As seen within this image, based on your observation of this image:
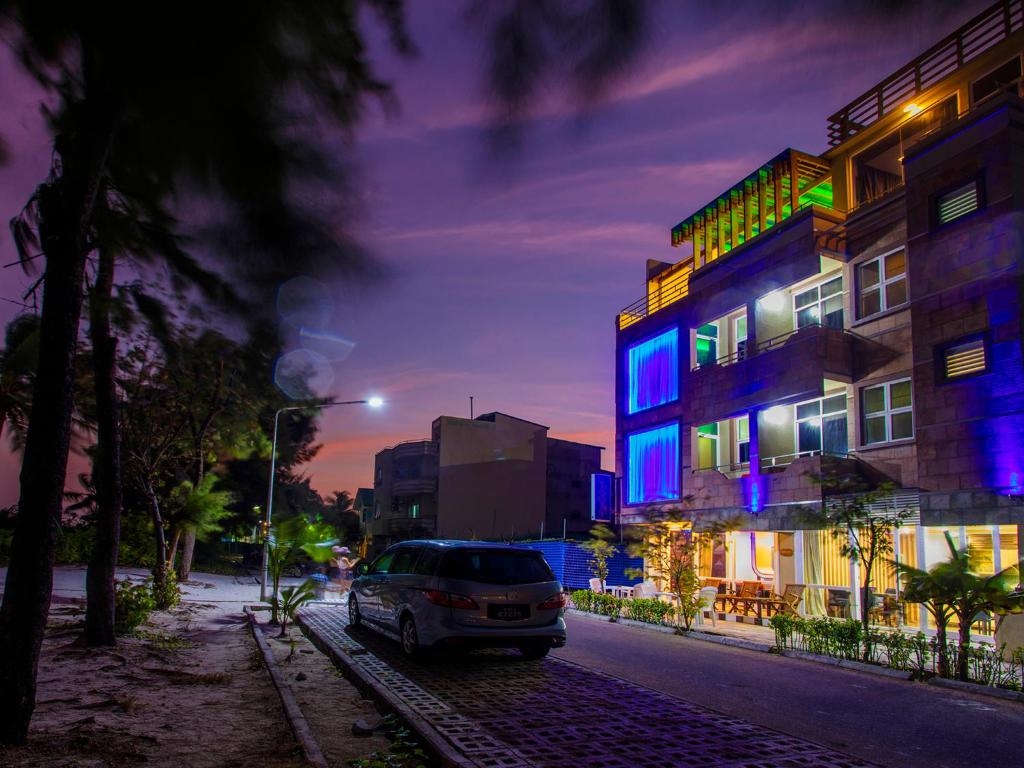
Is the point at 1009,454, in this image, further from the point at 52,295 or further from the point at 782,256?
the point at 52,295

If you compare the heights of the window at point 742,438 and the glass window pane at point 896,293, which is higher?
the glass window pane at point 896,293

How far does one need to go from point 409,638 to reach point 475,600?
50.4 inches

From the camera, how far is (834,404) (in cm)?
2131

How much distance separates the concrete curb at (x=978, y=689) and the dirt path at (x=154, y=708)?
8980 mm

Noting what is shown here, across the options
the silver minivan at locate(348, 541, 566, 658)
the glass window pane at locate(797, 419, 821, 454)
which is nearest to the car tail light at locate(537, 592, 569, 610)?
the silver minivan at locate(348, 541, 566, 658)

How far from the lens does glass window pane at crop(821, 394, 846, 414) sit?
21.0 meters

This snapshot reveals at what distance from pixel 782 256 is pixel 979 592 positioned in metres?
13.4

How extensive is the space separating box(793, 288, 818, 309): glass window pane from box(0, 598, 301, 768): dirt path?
1800 cm

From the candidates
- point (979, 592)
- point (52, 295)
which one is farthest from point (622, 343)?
point (52, 295)

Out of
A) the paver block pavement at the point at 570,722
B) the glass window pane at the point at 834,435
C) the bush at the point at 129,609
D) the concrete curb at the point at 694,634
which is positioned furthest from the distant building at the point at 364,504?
the paver block pavement at the point at 570,722

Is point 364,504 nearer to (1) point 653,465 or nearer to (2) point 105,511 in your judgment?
(1) point 653,465

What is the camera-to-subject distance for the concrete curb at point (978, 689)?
1006cm

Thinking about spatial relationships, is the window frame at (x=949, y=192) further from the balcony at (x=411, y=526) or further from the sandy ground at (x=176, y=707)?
the balcony at (x=411, y=526)

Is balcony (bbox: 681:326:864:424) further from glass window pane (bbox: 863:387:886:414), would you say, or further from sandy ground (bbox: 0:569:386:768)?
sandy ground (bbox: 0:569:386:768)
